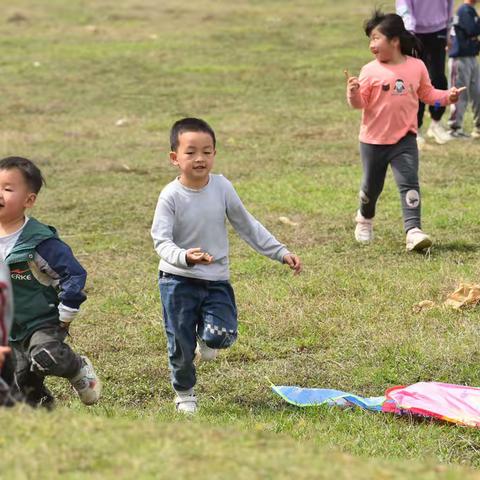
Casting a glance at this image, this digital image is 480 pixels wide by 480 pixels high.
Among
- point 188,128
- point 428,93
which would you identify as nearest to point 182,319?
point 188,128

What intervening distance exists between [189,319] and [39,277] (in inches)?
31.4

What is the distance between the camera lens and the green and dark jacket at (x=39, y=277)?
526 centimetres

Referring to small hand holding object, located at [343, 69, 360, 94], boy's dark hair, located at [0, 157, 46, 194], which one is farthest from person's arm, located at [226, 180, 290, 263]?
small hand holding object, located at [343, 69, 360, 94]

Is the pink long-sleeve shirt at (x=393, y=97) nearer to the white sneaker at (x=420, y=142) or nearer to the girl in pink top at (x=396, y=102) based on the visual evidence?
the girl in pink top at (x=396, y=102)

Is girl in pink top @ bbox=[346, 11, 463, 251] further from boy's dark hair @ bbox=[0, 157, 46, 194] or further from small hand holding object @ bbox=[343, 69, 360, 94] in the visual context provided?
boy's dark hair @ bbox=[0, 157, 46, 194]

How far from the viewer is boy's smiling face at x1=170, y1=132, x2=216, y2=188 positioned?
5.63 metres

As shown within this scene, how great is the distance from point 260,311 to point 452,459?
240cm

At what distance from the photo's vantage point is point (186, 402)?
5.66m

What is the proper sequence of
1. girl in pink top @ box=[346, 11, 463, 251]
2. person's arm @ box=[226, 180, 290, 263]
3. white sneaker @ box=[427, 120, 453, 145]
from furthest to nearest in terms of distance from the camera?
white sneaker @ box=[427, 120, 453, 145] → girl in pink top @ box=[346, 11, 463, 251] → person's arm @ box=[226, 180, 290, 263]

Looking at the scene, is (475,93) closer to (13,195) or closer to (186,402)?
(186,402)

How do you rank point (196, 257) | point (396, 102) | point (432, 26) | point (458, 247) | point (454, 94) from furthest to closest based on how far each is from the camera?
point (432, 26)
point (458, 247)
point (396, 102)
point (454, 94)
point (196, 257)

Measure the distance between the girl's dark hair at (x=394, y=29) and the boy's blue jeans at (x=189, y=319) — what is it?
346cm

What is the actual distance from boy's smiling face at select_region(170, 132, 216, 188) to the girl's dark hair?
3144 millimetres

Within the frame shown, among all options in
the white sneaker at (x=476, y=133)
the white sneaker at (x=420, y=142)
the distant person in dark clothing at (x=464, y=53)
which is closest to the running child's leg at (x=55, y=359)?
the white sneaker at (x=420, y=142)
